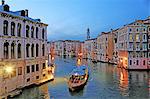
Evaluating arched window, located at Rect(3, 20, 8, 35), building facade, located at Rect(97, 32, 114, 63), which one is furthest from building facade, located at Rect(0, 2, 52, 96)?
building facade, located at Rect(97, 32, 114, 63)

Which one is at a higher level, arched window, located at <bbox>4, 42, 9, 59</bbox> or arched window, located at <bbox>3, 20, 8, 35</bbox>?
arched window, located at <bbox>3, 20, 8, 35</bbox>

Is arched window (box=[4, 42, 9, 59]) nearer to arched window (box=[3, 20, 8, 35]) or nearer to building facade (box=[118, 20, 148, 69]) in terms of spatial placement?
arched window (box=[3, 20, 8, 35])

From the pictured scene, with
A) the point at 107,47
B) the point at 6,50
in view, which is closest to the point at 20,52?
the point at 6,50

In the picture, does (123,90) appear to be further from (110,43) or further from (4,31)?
(110,43)

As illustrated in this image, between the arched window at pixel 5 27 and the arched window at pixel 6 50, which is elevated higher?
the arched window at pixel 5 27

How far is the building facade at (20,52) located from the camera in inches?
1230

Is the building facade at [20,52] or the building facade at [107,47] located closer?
the building facade at [20,52]

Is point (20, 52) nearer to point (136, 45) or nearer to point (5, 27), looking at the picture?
point (5, 27)

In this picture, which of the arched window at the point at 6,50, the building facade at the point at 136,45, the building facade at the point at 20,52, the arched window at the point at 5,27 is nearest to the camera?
the building facade at the point at 20,52

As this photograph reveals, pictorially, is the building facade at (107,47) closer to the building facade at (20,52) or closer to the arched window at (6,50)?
the building facade at (20,52)

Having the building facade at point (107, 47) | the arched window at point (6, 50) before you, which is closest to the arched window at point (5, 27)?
the arched window at point (6, 50)

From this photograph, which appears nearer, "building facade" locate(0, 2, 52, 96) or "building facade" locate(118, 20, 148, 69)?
"building facade" locate(0, 2, 52, 96)

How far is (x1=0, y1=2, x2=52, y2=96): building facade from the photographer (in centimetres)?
3125

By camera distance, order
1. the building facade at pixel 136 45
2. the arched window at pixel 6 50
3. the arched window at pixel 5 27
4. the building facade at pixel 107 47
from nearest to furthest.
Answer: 1. the arched window at pixel 5 27
2. the arched window at pixel 6 50
3. the building facade at pixel 136 45
4. the building facade at pixel 107 47
